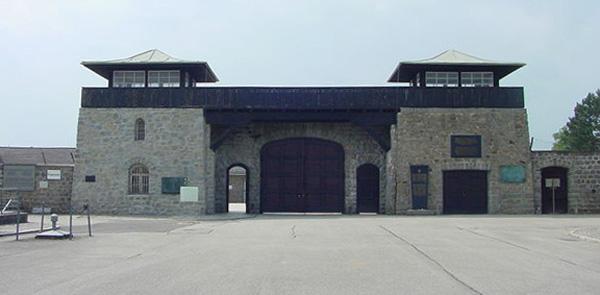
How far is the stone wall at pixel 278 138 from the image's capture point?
3184 centimetres

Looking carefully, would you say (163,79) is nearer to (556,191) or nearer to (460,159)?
(460,159)

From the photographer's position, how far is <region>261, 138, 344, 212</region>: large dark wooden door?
32.1 m

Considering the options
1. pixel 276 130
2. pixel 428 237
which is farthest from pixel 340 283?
pixel 276 130

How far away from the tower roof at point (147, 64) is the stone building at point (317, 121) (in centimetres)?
8

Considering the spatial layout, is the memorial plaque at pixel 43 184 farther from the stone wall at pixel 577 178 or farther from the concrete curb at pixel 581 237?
the concrete curb at pixel 581 237

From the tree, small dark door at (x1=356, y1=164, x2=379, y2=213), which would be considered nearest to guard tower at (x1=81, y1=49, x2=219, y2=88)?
small dark door at (x1=356, y1=164, x2=379, y2=213)

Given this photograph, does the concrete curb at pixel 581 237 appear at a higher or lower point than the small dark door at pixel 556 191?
lower

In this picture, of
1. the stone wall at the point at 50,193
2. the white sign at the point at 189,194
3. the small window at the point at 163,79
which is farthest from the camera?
the small window at the point at 163,79

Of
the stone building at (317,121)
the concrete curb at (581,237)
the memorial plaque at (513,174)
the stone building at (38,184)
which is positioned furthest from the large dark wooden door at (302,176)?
the concrete curb at (581,237)

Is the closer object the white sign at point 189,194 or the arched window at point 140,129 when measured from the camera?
the white sign at point 189,194

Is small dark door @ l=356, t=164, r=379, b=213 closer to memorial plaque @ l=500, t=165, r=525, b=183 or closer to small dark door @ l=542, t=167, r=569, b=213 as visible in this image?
memorial plaque @ l=500, t=165, r=525, b=183

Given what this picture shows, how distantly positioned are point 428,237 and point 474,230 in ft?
11.3

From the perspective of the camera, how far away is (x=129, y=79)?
102ft

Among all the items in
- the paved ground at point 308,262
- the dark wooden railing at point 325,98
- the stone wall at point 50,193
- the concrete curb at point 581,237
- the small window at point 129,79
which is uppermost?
the small window at point 129,79
